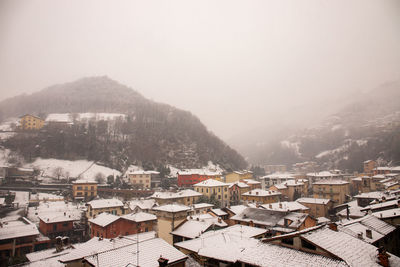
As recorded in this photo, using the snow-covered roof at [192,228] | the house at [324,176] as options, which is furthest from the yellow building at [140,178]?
the house at [324,176]

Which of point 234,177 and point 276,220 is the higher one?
point 234,177

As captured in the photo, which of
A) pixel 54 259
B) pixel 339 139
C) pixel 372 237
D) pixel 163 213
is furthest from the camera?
pixel 339 139

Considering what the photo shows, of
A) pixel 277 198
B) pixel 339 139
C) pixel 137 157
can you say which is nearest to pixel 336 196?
pixel 277 198

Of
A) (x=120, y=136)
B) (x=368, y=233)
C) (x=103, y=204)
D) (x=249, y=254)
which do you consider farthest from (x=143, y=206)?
(x=120, y=136)

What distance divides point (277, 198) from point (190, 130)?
219ft

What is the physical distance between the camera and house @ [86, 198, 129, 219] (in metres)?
36.1

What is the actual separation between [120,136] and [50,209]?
5391cm

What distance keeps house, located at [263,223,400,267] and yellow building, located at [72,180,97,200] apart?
47177 millimetres

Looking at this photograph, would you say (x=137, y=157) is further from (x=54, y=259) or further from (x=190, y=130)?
(x=54, y=259)

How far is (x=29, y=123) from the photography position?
79.4 metres

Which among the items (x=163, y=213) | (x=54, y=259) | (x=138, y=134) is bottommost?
(x=54, y=259)

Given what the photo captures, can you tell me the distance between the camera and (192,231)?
2305 centimetres

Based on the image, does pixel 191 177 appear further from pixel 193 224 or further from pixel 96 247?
pixel 96 247

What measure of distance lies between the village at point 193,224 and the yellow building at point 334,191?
0.19 meters
